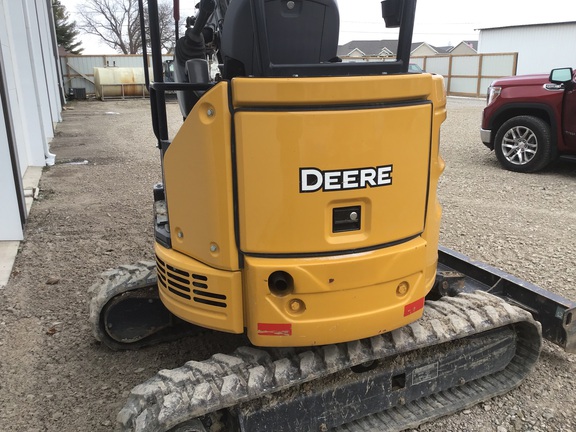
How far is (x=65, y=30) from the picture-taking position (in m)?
49.4

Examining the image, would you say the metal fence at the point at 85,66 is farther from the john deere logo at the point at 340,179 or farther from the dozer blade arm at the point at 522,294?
the john deere logo at the point at 340,179

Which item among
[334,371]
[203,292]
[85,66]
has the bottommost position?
[334,371]

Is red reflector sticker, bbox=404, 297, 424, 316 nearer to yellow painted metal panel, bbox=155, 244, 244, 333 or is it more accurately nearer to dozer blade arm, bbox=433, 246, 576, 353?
yellow painted metal panel, bbox=155, 244, 244, 333

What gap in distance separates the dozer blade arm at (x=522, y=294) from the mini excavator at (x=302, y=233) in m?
0.65

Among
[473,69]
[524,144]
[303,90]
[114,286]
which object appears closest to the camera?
[303,90]

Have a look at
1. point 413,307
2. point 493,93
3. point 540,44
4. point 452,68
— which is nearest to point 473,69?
point 452,68

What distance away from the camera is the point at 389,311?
8.66 feet

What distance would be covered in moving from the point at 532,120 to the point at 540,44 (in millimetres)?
36571

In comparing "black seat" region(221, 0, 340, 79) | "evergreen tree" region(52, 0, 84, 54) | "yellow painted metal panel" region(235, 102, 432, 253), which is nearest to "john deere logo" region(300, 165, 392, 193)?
"yellow painted metal panel" region(235, 102, 432, 253)

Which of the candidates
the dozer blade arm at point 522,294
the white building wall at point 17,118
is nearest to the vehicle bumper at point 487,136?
Result: the dozer blade arm at point 522,294

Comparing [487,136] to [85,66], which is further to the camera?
[85,66]

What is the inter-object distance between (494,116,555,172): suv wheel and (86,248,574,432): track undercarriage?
5.99 metres

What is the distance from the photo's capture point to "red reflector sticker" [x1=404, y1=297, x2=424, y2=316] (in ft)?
8.88

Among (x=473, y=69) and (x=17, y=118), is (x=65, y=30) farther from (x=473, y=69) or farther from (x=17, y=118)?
(x=17, y=118)
